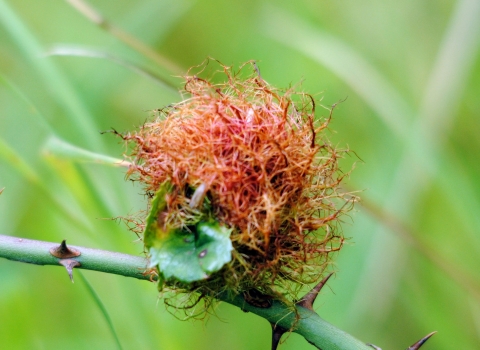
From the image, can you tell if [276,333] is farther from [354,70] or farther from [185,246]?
[354,70]

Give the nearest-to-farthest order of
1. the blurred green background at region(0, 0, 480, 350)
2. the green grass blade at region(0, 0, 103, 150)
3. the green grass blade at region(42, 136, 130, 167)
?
1. the green grass blade at region(42, 136, 130, 167)
2. the green grass blade at region(0, 0, 103, 150)
3. the blurred green background at region(0, 0, 480, 350)

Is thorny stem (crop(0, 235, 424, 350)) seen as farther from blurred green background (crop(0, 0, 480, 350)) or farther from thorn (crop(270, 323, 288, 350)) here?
blurred green background (crop(0, 0, 480, 350))

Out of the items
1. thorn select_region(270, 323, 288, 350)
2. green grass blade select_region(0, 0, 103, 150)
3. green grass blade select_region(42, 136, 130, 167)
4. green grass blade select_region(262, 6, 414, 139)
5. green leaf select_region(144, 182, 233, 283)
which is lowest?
thorn select_region(270, 323, 288, 350)

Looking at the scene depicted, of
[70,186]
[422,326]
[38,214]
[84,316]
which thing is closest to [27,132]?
[38,214]

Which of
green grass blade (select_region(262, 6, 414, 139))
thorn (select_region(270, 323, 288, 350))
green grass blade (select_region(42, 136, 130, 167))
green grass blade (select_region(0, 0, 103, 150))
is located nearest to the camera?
thorn (select_region(270, 323, 288, 350))

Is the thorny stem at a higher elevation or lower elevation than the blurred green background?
lower

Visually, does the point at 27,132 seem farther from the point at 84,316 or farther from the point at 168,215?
the point at 168,215

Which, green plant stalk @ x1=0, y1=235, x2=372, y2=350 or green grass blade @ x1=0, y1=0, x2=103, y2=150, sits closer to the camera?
green plant stalk @ x1=0, y1=235, x2=372, y2=350

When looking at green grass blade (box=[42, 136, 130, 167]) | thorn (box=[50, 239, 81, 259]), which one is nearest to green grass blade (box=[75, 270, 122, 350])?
green grass blade (box=[42, 136, 130, 167])
